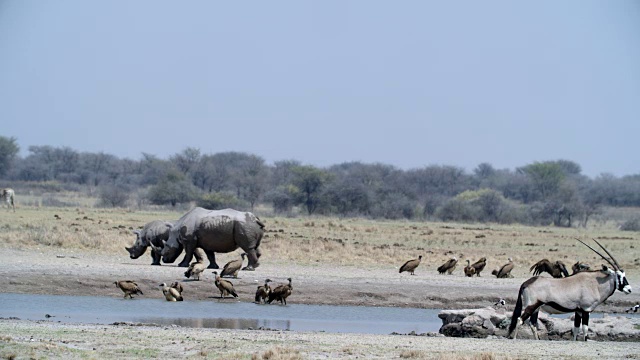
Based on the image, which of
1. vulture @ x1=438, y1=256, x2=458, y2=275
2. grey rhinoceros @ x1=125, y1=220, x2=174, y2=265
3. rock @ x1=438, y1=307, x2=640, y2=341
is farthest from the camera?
grey rhinoceros @ x1=125, y1=220, x2=174, y2=265

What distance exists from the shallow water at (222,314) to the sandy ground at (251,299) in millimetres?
1000

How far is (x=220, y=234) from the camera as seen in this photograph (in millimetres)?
29109

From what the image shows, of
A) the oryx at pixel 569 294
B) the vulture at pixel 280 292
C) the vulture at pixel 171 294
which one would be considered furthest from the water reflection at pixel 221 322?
the oryx at pixel 569 294

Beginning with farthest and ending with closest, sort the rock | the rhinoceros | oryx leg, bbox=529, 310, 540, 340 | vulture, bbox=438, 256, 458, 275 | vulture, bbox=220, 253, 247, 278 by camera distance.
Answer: the rhinoceros → vulture, bbox=438, 256, 458, 275 → vulture, bbox=220, 253, 247, 278 → the rock → oryx leg, bbox=529, 310, 540, 340

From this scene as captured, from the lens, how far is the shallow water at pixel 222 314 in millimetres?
19984

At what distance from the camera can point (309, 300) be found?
2469 cm

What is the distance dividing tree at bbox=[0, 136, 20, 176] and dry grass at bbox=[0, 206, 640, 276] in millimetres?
55070

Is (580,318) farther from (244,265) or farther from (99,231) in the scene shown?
(99,231)

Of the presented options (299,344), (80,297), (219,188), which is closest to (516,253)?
(80,297)

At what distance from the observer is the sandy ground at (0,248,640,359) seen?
49.2 ft

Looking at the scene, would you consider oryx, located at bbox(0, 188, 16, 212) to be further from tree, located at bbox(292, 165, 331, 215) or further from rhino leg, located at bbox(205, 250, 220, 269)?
tree, located at bbox(292, 165, 331, 215)

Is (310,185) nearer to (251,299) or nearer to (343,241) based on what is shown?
(343,241)

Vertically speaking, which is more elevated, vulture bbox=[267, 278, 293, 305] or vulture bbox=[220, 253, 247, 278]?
vulture bbox=[220, 253, 247, 278]

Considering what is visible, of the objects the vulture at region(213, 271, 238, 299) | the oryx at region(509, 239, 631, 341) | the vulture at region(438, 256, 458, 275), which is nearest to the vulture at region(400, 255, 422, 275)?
the vulture at region(438, 256, 458, 275)
